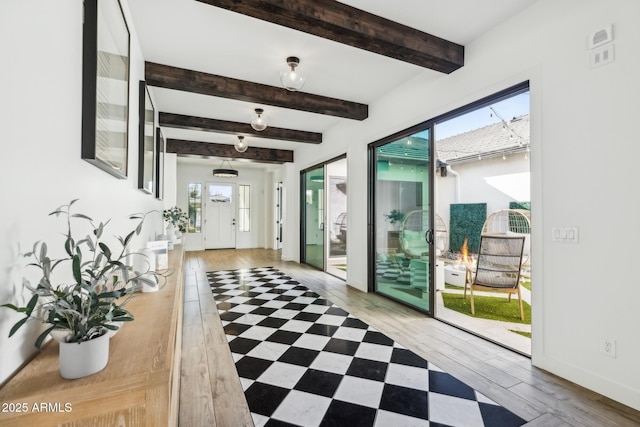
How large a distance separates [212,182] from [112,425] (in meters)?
9.45

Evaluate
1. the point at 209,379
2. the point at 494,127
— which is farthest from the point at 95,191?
the point at 494,127

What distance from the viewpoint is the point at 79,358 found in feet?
2.75

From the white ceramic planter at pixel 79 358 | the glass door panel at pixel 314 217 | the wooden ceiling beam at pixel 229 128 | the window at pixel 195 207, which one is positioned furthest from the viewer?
the window at pixel 195 207

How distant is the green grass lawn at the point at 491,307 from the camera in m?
3.53

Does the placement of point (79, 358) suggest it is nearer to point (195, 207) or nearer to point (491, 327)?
point (491, 327)

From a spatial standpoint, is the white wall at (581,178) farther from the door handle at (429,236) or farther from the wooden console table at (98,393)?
the wooden console table at (98,393)

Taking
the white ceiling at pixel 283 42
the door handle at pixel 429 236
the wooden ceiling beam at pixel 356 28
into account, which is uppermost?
the white ceiling at pixel 283 42

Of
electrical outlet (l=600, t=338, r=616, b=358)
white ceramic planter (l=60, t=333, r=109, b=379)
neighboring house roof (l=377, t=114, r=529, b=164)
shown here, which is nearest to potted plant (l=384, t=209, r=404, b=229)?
neighboring house roof (l=377, t=114, r=529, b=164)

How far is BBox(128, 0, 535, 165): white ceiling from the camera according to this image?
2365 millimetres

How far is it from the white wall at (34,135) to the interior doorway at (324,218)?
4.81 metres

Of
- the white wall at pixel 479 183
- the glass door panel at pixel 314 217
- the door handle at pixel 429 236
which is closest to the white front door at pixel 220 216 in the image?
the glass door panel at pixel 314 217

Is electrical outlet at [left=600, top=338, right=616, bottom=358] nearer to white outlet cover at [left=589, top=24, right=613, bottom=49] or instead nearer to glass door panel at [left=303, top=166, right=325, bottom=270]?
white outlet cover at [left=589, top=24, right=613, bottom=49]

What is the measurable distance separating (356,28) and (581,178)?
77.1 inches

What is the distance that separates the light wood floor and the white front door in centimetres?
593
